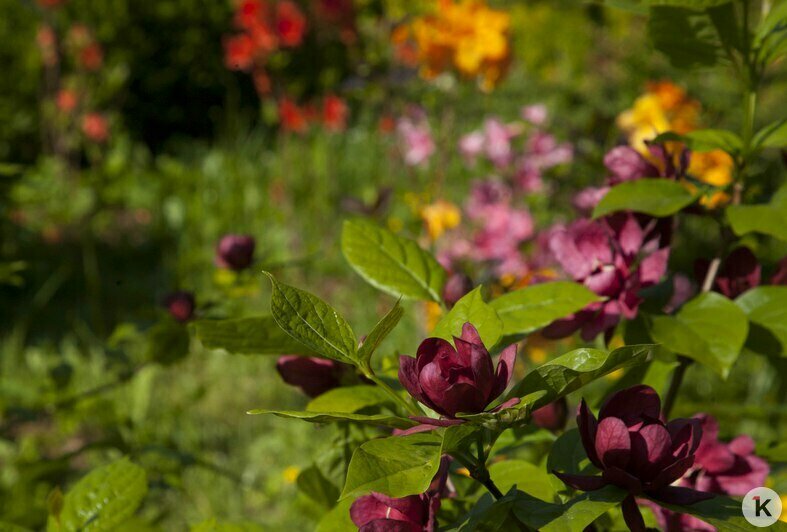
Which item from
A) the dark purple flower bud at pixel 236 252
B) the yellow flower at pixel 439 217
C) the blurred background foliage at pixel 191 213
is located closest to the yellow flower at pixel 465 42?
the blurred background foliage at pixel 191 213

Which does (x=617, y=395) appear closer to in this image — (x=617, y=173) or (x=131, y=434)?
(x=617, y=173)

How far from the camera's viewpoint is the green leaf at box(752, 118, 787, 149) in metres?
0.67

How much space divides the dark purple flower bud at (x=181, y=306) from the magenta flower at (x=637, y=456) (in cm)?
65

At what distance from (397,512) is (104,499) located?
0.26 metres

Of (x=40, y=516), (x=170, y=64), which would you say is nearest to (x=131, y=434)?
(x=40, y=516)

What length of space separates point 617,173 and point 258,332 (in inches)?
14.2

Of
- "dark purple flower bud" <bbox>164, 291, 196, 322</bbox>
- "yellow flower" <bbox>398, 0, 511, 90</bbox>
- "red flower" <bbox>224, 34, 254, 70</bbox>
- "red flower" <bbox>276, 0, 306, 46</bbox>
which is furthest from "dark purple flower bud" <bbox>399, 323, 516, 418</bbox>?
"red flower" <bbox>224, 34, 254, 70</bbox>

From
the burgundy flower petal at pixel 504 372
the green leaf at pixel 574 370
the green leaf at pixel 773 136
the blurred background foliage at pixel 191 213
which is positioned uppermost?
the green leaf at pixel 773 136

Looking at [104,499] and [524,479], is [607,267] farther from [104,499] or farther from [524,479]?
[104,499]

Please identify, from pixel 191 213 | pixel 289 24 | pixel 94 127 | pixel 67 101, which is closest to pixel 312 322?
pixel 289 24

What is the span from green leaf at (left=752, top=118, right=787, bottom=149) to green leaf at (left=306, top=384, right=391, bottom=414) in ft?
1.24

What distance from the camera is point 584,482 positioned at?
1.58ft

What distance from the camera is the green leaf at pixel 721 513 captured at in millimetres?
442

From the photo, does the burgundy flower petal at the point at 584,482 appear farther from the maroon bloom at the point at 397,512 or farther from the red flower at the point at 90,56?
the red flower at the point at 90,56
